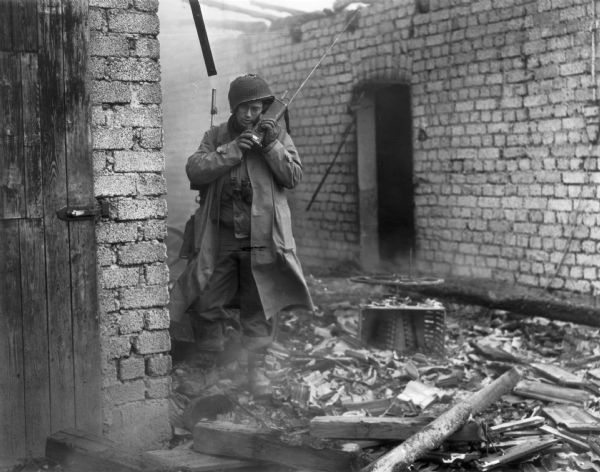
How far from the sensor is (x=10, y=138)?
4.46m

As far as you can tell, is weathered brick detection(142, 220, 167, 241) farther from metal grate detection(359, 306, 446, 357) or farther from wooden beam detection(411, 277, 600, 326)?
wooden beam detection(411, 277, 600, 326)

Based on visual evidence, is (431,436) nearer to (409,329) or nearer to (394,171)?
(409,329)

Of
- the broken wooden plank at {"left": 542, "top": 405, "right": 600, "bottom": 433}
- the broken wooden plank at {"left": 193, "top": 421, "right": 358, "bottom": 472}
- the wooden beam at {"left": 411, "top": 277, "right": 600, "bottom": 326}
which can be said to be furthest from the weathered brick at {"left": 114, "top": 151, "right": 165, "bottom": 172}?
the wooden beam at {"left": 411, "top": 277, "right": 600, "bottom": 326}

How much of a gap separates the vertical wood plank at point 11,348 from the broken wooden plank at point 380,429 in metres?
1.74

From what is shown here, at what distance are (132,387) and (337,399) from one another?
1847 millimetres

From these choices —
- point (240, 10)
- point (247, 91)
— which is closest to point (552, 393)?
point (247, 91)

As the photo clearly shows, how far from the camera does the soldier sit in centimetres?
577

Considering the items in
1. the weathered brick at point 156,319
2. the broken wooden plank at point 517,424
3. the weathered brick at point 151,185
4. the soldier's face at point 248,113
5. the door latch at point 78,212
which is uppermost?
the soldier's face at point 248,113

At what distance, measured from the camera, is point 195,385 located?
595cm

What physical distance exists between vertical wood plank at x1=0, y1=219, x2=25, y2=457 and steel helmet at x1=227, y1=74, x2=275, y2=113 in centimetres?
195

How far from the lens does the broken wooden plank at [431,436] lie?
4.27 metres

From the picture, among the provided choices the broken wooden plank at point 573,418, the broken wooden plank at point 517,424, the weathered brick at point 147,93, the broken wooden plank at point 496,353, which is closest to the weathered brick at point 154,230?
the weathered brick at point 147,93

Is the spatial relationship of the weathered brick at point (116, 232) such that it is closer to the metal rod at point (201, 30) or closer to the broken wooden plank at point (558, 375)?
the metal rod at point (201, 30)

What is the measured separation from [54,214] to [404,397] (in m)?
2.96
